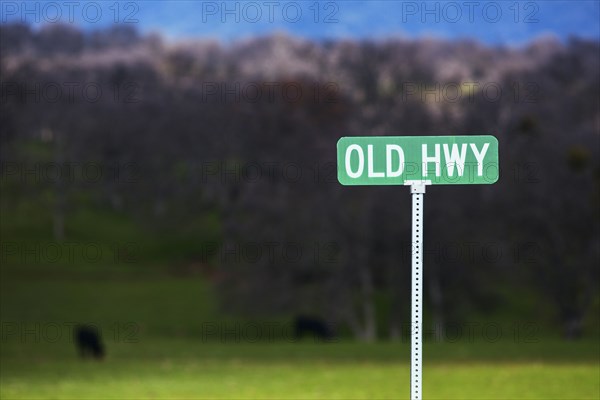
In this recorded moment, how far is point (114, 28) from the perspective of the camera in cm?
12150

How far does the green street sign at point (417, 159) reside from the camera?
533 centimetres

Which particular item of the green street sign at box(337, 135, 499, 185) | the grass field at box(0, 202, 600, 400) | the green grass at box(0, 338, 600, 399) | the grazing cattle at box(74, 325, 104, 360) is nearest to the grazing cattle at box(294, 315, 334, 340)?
the grass field at box(0, 202, 600, 400)

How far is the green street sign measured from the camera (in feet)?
Answer: 17.5

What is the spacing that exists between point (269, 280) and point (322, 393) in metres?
27.5

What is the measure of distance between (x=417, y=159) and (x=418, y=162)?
2cm

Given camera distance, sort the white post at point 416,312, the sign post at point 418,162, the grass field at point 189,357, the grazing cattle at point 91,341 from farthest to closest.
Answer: the grazing cattle at point 91,341
the grass field at point 189,357
the sign post at point 418,162
the white post at point 416,312

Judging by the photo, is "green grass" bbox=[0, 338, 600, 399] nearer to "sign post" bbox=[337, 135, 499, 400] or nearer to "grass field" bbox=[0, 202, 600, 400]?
"grass field" bbox=[0, 202, 600, 400]

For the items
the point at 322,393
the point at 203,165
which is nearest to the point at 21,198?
the point at 203,165

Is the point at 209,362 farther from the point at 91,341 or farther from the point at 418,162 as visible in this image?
the point at 418,162

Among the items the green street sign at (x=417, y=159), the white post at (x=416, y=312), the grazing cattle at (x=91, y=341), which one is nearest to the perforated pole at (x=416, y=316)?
the white post at (x=416, y=312)

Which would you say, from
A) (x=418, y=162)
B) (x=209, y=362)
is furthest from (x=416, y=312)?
(x=209, y=362)

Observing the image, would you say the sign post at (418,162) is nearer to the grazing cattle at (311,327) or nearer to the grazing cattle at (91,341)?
the grazing cattle at (91,341)

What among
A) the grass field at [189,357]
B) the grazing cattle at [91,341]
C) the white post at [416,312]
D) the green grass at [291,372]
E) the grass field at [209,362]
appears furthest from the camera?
the grazing cattle at [91,341]

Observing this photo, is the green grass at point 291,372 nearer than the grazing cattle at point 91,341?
Yes
